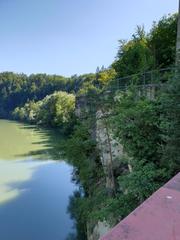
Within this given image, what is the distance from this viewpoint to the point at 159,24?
12.8 metres

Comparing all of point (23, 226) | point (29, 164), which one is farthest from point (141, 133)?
point (29, 164)

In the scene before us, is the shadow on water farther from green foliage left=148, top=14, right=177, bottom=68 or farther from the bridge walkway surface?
the bridge walkway surface

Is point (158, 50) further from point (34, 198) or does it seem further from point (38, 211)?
point (38, 211)

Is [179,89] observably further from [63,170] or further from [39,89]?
[39,89]

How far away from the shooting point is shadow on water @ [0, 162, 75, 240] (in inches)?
329

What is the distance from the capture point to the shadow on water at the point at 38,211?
27.4 feet

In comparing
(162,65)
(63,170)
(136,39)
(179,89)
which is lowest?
(63,170)

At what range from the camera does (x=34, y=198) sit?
10.9 m

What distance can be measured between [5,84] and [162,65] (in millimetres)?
73207

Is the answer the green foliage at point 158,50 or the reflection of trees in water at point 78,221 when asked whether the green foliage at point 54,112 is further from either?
the reflection of trees in water at point 78,221

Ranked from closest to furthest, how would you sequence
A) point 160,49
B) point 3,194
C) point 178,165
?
point 178,165
point 3,194
point 160,49

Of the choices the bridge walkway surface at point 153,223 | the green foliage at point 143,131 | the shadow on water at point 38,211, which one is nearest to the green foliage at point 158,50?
the shadow on water at point 38,211

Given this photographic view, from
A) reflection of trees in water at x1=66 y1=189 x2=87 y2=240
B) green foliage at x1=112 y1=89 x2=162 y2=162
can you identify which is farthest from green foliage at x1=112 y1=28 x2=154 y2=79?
green foliage at x1=112 y1=89 x2=162 y2=162

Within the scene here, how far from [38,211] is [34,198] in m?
1.22
